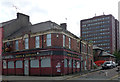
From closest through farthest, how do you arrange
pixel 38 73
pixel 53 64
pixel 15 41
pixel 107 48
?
pixel 53 64
pixel 38 73
pixel 15 41
pixel 107 48

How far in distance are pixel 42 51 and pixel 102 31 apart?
10289 cm

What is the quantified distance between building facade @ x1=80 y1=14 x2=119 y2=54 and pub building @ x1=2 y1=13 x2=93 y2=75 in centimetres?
8739

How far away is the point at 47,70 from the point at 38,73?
226 cm

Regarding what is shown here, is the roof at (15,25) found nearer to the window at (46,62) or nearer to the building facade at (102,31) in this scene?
the window at (46,62)

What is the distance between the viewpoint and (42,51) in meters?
28.7

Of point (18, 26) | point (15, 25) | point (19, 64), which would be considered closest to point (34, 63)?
point (19, 64)

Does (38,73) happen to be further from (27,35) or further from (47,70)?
(27,35)

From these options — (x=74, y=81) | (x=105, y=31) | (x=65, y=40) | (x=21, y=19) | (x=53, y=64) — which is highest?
(x=105, y=31)

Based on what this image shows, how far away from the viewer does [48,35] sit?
28.8 meters

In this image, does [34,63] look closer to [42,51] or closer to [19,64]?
[42,51]

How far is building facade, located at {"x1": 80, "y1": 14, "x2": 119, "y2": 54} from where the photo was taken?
121m

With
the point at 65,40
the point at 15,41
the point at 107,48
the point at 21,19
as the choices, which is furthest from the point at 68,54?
the point at 107,48

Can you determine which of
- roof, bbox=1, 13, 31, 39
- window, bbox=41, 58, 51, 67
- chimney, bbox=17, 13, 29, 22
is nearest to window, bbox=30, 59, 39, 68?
window, bbox=41, 58, 51, 67

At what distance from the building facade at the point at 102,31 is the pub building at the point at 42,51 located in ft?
287
